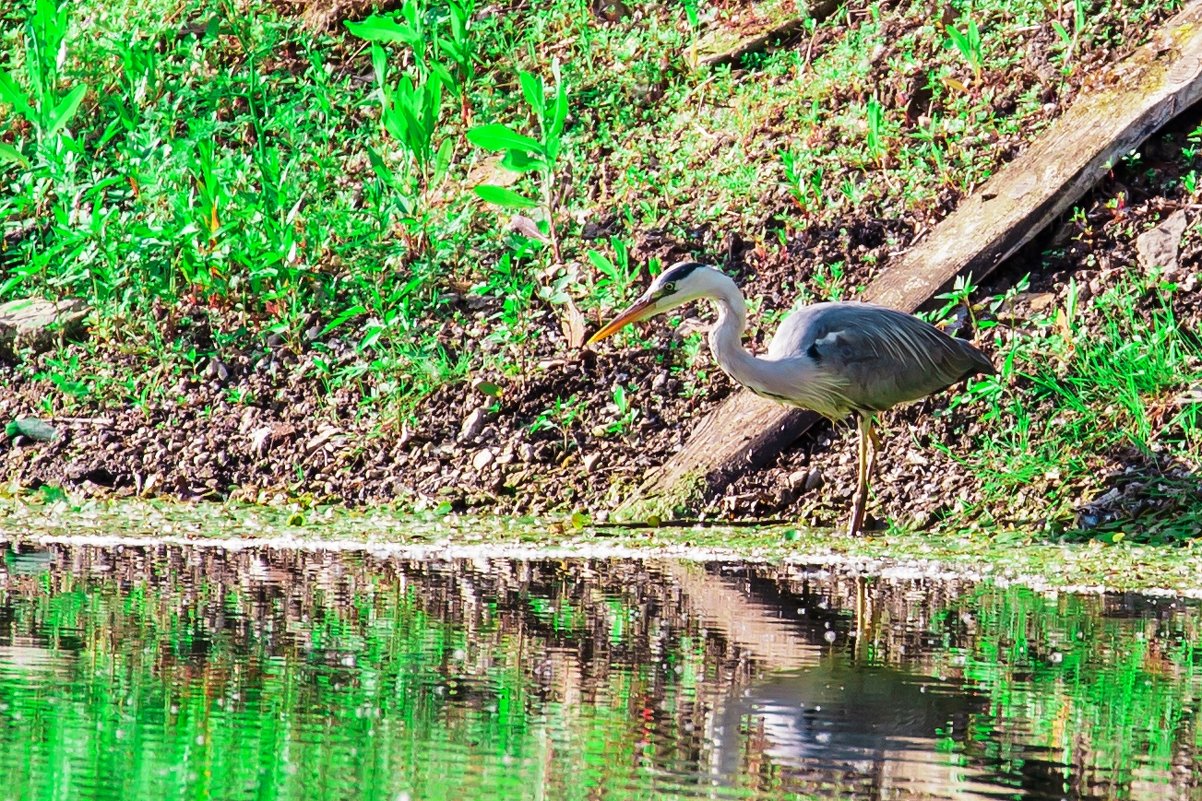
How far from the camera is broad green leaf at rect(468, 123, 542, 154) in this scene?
971 centimetres

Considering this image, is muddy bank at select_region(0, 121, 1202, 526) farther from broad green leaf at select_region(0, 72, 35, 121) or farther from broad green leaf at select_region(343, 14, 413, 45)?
broad green leaf at select_region(343, 14, 413, 45)

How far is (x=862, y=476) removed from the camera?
27.0ft

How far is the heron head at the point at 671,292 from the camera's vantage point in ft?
27.3

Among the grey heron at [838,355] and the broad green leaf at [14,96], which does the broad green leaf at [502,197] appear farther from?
the broad green leaf at [14,96]

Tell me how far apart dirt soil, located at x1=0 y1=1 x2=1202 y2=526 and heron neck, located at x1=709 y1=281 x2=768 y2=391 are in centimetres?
67

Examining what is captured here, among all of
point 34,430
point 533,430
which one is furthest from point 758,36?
point 34,430

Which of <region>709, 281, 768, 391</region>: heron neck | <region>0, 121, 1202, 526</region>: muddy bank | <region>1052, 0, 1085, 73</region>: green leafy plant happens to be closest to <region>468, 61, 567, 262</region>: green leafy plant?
<region>0, 121, 1202, 526</region>: muddy bank

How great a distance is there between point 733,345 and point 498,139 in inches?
92.8

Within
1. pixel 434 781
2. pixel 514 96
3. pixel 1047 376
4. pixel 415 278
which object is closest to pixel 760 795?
pixel 434 781

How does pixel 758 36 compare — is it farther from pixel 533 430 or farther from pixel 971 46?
pixel 533 430

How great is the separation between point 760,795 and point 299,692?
4.78ft

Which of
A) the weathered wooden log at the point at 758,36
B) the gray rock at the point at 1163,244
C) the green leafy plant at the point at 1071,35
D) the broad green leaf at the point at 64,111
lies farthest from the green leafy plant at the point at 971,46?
the broad green leaf at the point at 64,111

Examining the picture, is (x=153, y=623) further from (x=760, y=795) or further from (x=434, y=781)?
(x=760, y=795)

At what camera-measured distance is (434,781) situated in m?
3.59
